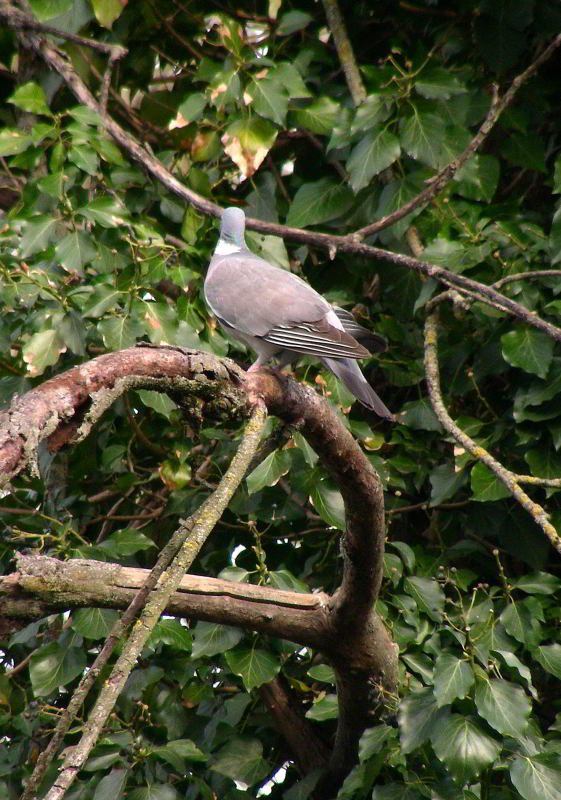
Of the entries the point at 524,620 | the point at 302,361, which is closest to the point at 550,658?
the point at 524,620

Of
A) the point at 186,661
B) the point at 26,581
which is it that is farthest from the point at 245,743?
the point at 26,581

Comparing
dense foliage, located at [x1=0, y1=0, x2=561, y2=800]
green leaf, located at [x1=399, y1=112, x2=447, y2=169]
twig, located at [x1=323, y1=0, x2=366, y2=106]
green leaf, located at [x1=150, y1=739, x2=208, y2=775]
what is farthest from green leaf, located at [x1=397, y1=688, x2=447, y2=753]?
twig, located at [x1=323, y1=0, x2=366, y2=106]

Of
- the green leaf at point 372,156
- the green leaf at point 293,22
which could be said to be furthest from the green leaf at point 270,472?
the green leaf at point 293,22

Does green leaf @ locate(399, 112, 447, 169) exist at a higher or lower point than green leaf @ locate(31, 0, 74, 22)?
lower

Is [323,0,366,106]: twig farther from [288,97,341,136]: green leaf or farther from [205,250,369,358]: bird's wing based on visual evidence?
[205,250,369,358]: bird's wing

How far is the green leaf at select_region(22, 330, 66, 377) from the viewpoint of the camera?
2336 millimetres

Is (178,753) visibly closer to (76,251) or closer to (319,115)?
(76,251)

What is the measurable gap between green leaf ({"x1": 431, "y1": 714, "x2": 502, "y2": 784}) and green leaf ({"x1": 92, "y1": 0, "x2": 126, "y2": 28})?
213 cm

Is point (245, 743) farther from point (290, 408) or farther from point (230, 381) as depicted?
point (230, 381)

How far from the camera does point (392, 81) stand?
269 centimetres

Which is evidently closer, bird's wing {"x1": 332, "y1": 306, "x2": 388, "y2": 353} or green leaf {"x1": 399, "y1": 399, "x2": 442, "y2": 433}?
bird's wing {"x1": 332, "y1": 306, "x2": 388, "y2": 353}

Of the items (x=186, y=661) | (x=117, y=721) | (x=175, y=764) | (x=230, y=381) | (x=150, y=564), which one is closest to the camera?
(x=230, y=381)

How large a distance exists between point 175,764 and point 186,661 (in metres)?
0.41

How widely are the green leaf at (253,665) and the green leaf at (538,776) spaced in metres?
0.64
